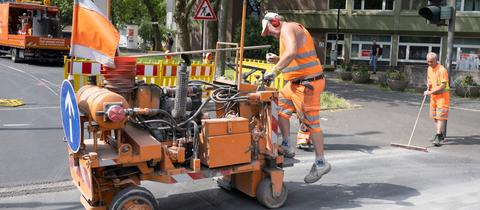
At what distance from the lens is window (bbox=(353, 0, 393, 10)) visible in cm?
3647

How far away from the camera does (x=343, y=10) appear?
37250 millimetres

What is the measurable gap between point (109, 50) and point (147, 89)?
22.7 inches

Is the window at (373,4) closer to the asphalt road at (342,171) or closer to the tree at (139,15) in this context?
the tree at (139,15)

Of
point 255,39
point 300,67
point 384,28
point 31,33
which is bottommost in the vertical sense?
point 300,67

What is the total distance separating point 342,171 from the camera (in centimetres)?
742

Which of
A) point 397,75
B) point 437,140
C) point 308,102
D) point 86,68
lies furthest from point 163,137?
point 397,75

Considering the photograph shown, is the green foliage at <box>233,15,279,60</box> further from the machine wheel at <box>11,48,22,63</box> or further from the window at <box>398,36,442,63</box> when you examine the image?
the machine wheel at <box>11,48,22,63</box>

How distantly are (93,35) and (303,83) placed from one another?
2.45 m

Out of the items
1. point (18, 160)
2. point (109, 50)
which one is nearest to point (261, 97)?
point (109, 50)

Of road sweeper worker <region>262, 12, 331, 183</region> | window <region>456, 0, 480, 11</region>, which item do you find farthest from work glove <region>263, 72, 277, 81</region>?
window <region>456, 0, 480, 11</region>

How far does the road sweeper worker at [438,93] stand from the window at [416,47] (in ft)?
89.4

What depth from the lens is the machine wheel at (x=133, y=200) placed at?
4.79 meters

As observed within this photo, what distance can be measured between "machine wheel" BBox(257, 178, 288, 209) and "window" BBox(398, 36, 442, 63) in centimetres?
3256

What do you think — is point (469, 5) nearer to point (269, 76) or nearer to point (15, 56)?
point (15, 56)
